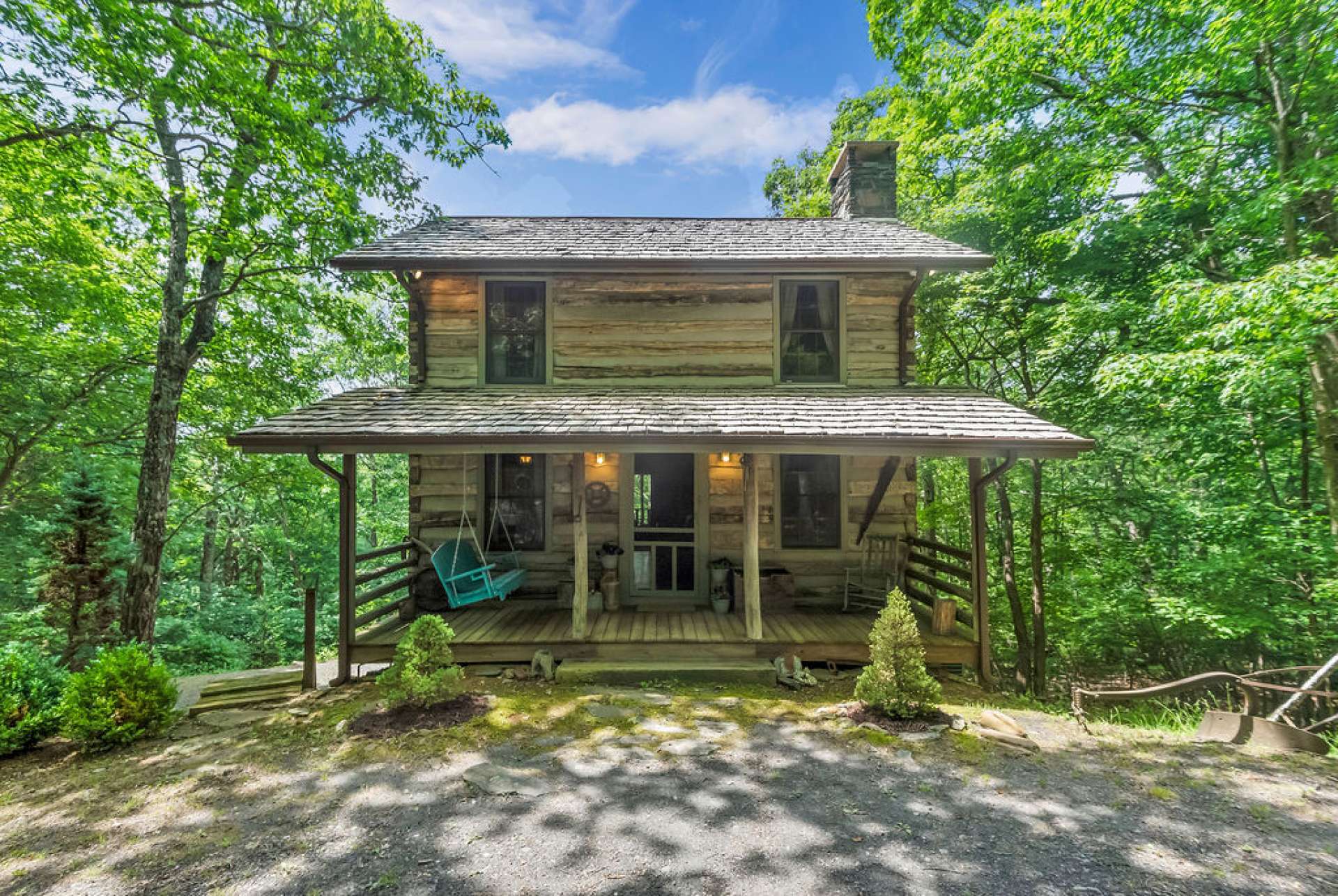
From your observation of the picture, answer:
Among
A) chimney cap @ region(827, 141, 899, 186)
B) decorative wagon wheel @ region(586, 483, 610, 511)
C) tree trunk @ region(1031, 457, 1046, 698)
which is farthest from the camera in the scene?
tree trunk @ region(1031, 457, 1046, 698)

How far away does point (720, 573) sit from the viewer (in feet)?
22.7

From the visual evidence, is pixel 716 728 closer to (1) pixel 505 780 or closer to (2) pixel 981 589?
(1) pixel 505 780

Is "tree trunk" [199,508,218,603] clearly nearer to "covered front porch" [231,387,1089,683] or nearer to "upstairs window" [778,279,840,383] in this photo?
"covered front porch" [231,387,1089,683]

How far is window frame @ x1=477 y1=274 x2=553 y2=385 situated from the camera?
24.0ft

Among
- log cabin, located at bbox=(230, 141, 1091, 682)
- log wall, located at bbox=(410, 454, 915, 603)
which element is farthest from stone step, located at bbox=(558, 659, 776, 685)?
log wall, located at bbox=(410, 454, 915, 603)

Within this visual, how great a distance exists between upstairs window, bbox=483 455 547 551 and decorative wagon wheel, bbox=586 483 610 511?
0.69 meters

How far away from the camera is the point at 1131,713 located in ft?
20.5

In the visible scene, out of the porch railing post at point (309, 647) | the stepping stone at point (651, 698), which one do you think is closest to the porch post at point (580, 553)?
the stepping stone at point (651, 698)

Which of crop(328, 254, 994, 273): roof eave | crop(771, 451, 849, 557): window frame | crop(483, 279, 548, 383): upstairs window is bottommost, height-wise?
crop(771, 451, 849, 557): window frame

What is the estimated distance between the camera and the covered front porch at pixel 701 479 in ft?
17.7

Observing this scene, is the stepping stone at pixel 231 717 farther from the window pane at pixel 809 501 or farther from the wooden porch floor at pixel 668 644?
the window pane at pixel 809 501

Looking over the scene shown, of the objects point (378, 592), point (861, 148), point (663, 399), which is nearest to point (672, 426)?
point (663, 399)

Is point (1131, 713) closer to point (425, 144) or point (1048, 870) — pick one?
point (1048, 870)

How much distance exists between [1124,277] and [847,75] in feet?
39.4
